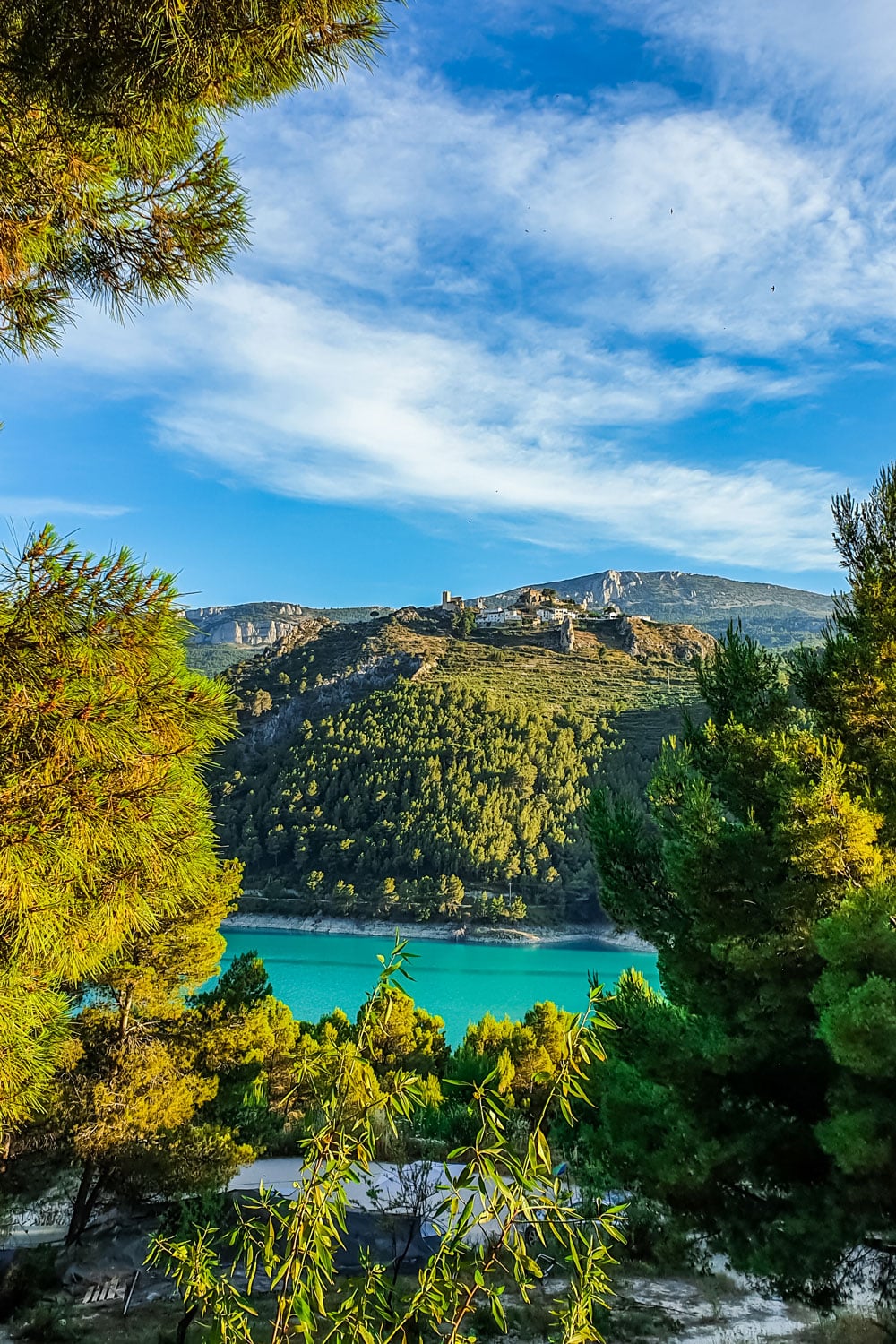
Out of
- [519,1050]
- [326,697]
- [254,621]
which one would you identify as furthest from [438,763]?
[254,621]

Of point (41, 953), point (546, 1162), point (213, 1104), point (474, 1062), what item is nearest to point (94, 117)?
point (41, 953)

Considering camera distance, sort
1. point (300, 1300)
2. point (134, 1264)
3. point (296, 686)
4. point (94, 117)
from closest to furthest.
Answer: point (300, 1300) < point (94, 117) < point (134, 1264) < point (296, 686)

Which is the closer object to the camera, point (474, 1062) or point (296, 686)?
point (474, 1062)

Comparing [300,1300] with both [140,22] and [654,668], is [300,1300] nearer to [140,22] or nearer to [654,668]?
[140,22]

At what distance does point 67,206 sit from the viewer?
2049 millimetres

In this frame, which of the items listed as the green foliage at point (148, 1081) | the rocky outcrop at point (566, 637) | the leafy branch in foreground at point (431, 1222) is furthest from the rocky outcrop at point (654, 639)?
the leafy branch in foreground at point (431, 1222)

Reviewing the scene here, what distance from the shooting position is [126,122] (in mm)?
2076

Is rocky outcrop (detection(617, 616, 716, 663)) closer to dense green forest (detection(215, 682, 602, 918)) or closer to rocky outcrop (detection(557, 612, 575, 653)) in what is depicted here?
rocky outcrop (detection(557, 612, 575, 653))

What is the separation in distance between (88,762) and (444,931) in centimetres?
3900

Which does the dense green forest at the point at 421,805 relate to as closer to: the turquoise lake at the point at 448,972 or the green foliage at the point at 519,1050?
the turquoise lake at the point at 448,972

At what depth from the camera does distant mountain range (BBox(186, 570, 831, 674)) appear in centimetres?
11762

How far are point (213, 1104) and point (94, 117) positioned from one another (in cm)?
641

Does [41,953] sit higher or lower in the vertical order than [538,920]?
higher

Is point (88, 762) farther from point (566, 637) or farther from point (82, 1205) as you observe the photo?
point (566, 637)
